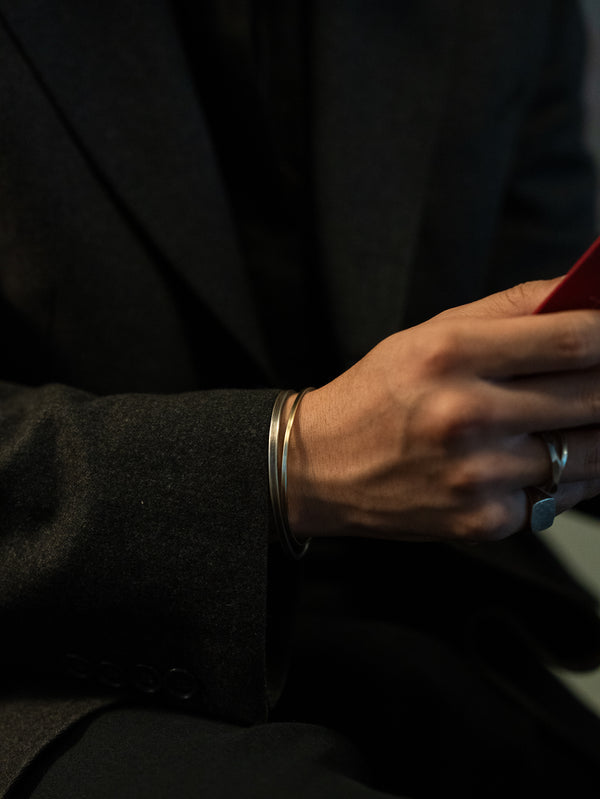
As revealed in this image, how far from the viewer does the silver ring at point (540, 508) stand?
40cm

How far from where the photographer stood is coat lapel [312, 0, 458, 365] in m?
0.67

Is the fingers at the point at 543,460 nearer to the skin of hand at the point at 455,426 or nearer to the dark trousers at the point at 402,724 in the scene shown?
the skin of hand at the point at 455,426

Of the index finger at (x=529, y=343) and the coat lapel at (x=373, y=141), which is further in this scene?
the coat lapel at (x=373, y=141)

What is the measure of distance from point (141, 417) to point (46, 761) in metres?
0.21

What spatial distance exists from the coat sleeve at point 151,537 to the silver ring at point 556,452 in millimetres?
168

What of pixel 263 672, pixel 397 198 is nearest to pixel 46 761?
pixel 263 672

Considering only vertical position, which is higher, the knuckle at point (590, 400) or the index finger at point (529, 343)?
the index finger at point (529, 343)

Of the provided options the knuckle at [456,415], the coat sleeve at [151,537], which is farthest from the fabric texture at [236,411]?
the knuckle at [456,415]

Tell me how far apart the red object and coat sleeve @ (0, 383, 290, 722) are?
179mm

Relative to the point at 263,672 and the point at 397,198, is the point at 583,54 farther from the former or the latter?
the point at 263,672

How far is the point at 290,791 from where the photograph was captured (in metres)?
0.35

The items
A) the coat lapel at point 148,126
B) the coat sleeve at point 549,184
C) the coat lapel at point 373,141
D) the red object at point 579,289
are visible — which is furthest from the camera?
the coat sleeve at point 549,184

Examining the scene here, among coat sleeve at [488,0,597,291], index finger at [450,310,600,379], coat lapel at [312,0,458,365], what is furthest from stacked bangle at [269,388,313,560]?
coat sleeve at [488,0,597,291]

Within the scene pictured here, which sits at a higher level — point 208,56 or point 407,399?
point 208,56
